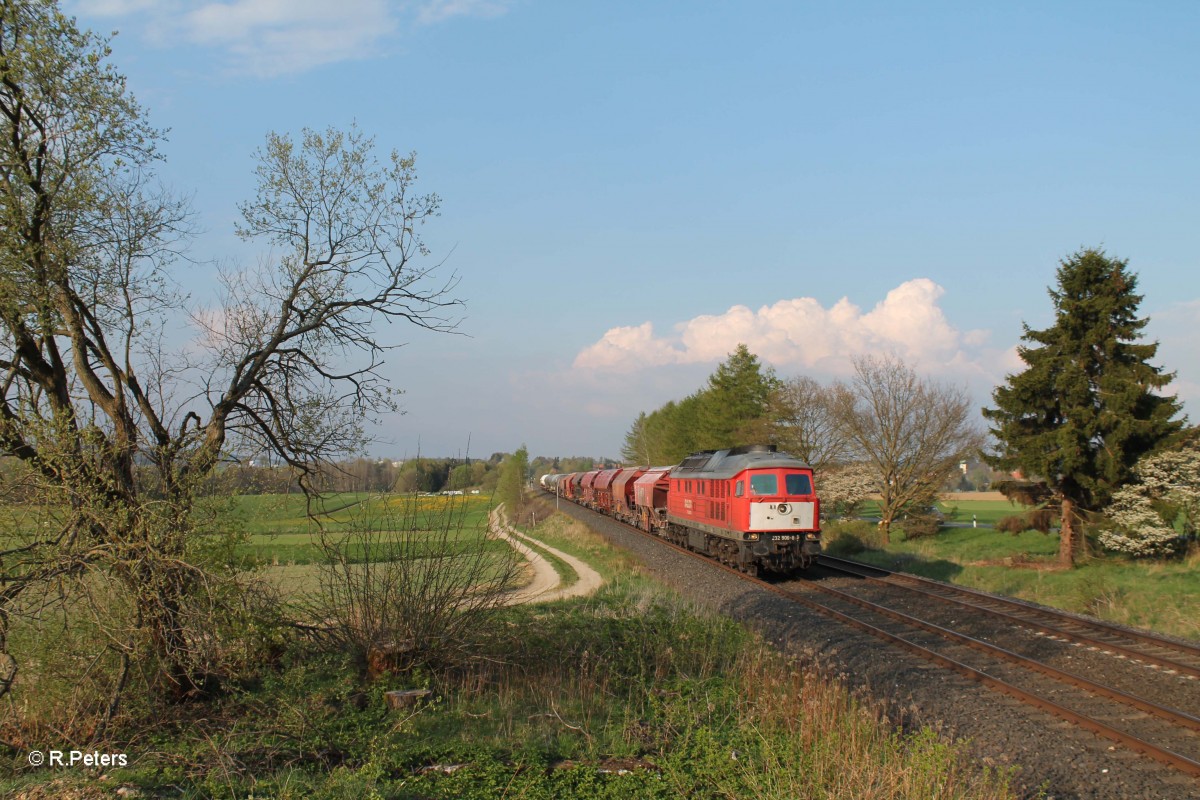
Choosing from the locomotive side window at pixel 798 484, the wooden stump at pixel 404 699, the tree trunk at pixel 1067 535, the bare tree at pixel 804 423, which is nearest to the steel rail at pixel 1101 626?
the locomotive side window at pixel 798 484

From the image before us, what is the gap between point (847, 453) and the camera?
136 feet

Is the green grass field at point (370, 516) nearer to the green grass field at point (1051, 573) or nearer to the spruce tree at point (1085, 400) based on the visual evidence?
the green grass field at point (1051, 573)

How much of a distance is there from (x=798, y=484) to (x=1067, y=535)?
13923 millimetres

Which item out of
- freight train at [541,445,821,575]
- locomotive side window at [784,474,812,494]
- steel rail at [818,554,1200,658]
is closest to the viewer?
steel rail at [818,554,1200,658]

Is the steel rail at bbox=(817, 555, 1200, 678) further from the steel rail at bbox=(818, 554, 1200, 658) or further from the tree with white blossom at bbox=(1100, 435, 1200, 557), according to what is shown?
the tree with white blossom at bbox=(1100, 435, 1200, 557)

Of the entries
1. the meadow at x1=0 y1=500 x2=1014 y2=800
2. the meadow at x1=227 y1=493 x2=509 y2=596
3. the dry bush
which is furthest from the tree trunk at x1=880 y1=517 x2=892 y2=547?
the meadow at x1=227 y1=493 x2=509 y2=596

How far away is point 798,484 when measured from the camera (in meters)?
22.1

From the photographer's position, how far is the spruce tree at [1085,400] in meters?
28.4

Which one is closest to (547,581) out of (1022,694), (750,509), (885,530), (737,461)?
(750,509)

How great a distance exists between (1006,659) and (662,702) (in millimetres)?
5796

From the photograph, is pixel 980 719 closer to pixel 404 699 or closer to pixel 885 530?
pixel 404 699

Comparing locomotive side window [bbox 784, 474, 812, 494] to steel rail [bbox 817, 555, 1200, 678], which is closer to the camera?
steel rail [bbox 817, 555, 1200, 678]

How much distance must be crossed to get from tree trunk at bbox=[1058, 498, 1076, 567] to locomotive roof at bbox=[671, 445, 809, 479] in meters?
11.8

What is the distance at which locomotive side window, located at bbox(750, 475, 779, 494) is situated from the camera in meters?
21.8
